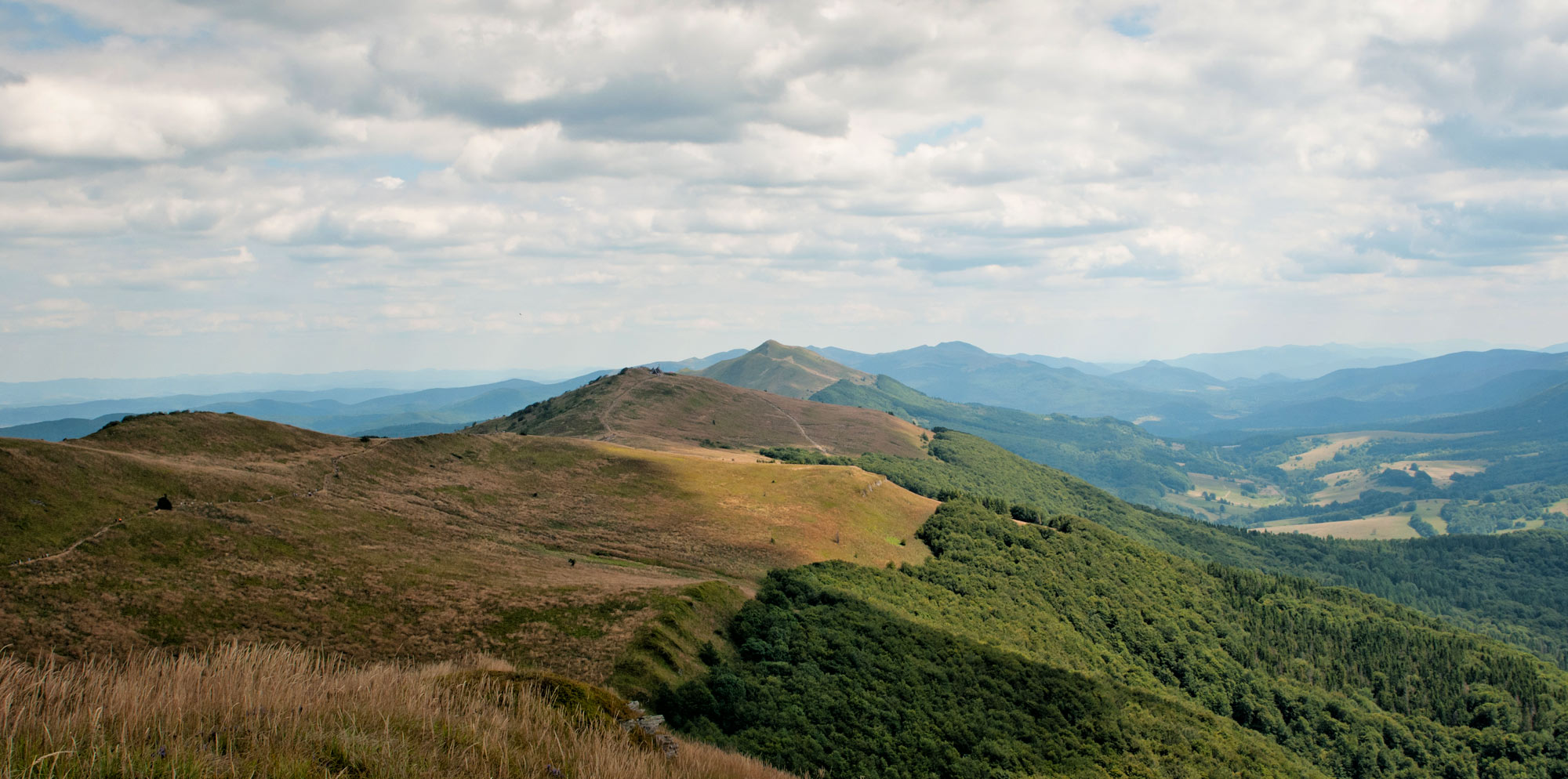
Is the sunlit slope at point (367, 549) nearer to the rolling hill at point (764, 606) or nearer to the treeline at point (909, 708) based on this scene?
the rolling hill at point (764, 606)

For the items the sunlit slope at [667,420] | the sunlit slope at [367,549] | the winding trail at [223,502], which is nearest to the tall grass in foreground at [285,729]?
Result: the sunlit slope at [367,549]

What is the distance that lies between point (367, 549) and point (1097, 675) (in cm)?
6210

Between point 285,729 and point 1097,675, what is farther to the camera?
point 1097,675

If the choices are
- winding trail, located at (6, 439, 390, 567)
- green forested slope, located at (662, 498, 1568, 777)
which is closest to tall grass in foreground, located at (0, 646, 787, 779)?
green forested slope, located at (662, 498, 1568, 777)

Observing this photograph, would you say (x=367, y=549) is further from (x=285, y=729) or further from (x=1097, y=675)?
(x=1097, y=675)

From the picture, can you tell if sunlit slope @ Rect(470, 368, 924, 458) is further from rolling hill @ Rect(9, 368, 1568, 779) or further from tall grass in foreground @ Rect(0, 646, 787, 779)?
tall grass in foreground @ Rect(0, 646, 787, 779)

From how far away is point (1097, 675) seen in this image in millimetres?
Answer: 72000

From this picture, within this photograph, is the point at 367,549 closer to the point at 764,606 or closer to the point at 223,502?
the point at 223,502

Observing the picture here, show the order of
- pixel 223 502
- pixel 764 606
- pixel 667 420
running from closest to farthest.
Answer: pixel 223 502
pixel 764 606
pixel 667 420

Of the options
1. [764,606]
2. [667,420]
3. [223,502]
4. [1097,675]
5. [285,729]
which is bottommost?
[1097,675]

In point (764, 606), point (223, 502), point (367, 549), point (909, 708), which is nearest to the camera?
point (367, 549)

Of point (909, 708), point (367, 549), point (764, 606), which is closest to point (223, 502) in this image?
point (367, 549)

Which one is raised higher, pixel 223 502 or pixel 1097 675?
pixel 223 502

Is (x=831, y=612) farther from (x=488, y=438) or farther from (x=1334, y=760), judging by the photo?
(x=1334, y=760)
